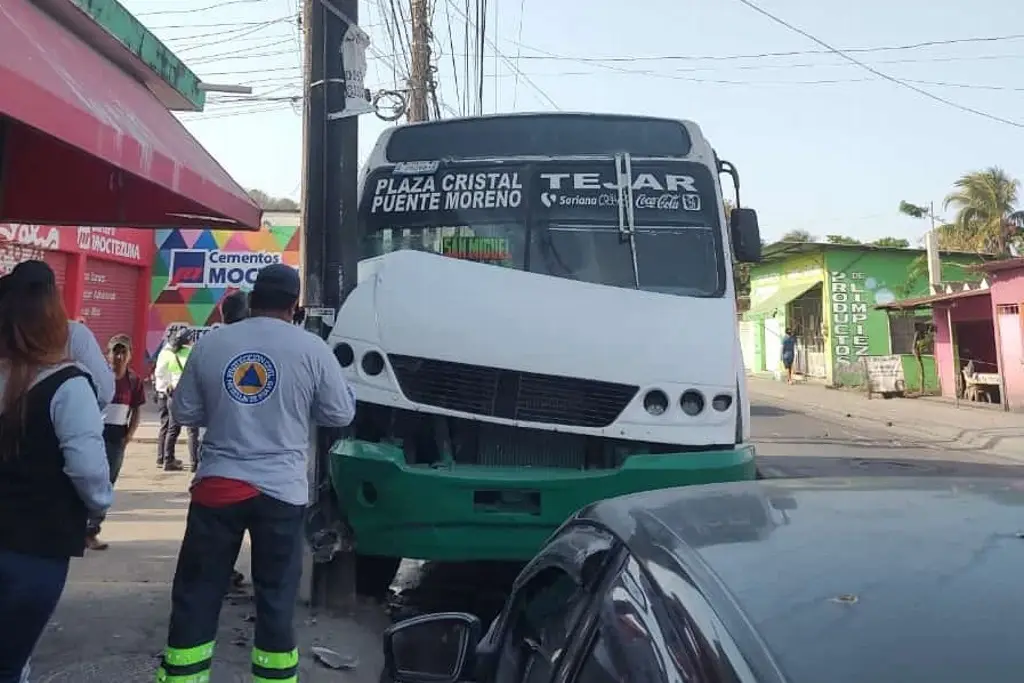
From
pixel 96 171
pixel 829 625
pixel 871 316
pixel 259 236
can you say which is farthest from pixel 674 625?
pixel 871 316

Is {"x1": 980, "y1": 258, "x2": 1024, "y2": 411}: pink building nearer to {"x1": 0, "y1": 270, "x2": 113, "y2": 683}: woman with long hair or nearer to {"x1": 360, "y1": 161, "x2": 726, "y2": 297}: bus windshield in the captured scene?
{"x1": 360, "y1": 161, "x2": 726, "y2": 297}: bus windshield

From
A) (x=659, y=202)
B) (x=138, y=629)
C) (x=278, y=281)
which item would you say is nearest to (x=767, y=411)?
(x=659, y=202)

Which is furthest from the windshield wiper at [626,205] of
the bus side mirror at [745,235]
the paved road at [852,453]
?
the paved road at [852,453]

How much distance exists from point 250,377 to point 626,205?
277 cm

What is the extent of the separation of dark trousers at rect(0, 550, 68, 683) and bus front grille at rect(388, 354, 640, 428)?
2.08 metres

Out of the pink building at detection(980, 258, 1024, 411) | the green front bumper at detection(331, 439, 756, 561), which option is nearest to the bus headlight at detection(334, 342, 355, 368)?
the green front bumper at detection(331, 439, 756, 561)

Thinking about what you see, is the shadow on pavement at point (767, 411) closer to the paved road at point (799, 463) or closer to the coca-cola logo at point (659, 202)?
the paved road at point (799, 463)

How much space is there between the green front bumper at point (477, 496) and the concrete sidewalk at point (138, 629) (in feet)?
2.09

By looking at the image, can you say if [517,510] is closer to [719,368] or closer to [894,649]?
[719,368]

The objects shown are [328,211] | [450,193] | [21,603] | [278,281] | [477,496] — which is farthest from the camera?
[450,193]

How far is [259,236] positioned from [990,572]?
1952 centimetres

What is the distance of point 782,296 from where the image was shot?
30.3 meters

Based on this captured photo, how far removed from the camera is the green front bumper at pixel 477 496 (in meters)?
4.31

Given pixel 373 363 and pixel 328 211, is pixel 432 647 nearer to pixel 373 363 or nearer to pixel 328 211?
pixel 373 363
